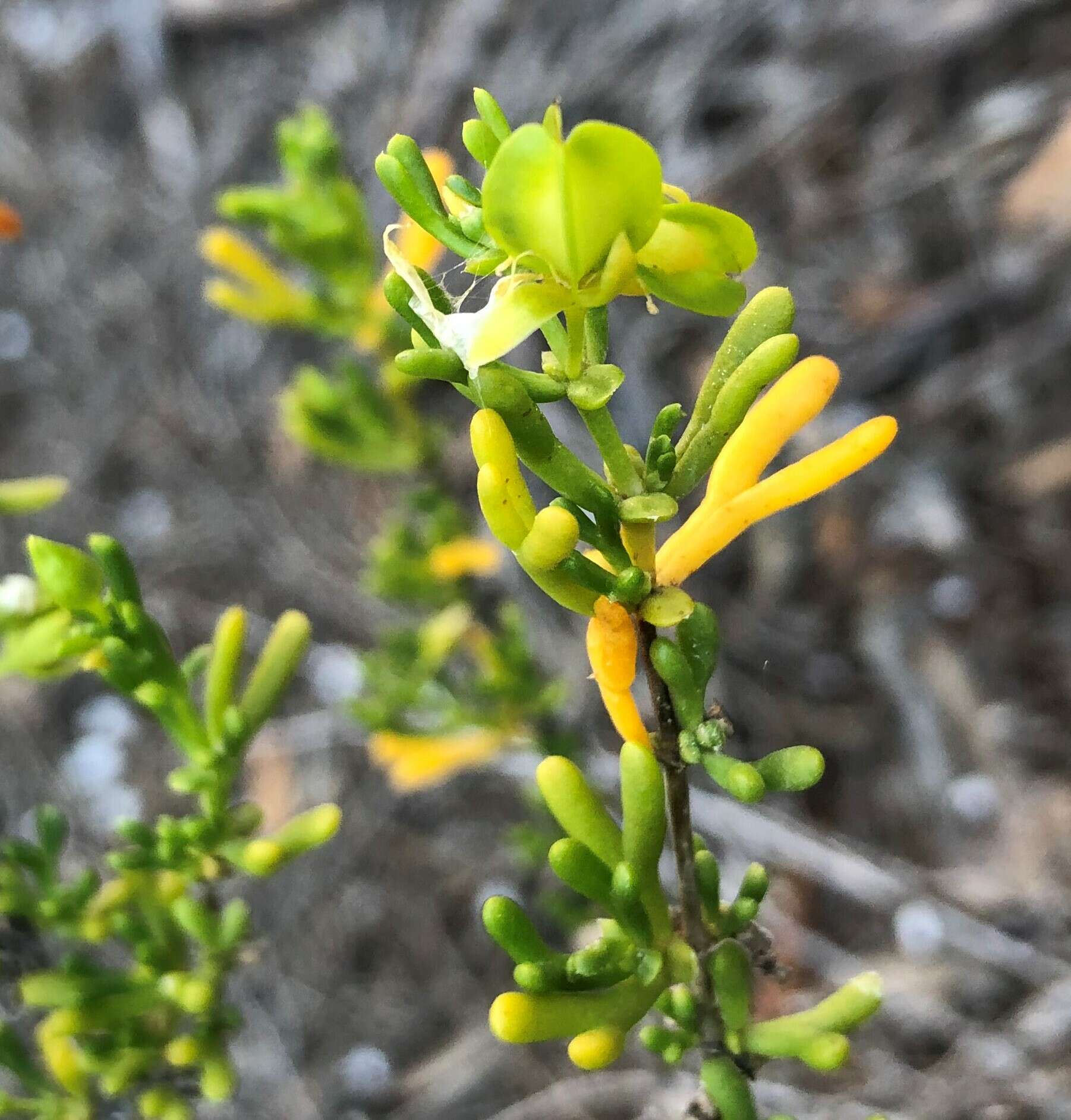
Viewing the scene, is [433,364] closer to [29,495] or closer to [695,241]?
[695,241]

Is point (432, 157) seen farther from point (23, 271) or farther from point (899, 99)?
point (23, 271)

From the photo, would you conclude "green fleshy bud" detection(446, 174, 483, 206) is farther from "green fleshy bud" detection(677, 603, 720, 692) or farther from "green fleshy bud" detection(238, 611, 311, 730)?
"green fleshy bud" detection(238, 611, 311, 730)

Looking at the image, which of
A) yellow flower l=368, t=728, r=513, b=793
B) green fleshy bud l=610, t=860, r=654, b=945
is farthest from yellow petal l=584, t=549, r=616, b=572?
yellow flower l=368, t=728, r=513, b=793

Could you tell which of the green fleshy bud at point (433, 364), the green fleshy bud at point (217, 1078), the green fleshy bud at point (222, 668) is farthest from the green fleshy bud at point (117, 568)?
the green fleshy bud at point (217, 1078)

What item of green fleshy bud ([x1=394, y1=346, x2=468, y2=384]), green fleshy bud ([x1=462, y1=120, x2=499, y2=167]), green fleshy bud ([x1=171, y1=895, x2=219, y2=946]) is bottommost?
green fleshy bud ([x1=171, y1=895, x2=219, y2=946])

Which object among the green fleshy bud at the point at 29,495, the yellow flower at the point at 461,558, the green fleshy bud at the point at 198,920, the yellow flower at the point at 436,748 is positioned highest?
the yellow flower at the point at 461,558

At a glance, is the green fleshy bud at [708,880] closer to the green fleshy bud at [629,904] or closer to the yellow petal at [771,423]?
the green fleshy bud at [629,904]
